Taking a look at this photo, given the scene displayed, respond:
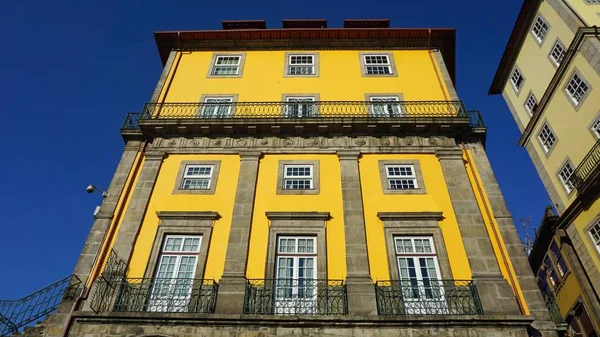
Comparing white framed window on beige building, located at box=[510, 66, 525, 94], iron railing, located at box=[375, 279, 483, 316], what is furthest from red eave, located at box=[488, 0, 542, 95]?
iron railing, located at box=[375, 279, 483, 316]

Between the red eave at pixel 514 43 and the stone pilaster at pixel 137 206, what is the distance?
2089 cm

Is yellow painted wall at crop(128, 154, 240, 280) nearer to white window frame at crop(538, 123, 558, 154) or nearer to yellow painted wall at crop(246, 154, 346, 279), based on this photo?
yellow painted wall at crop(246, 154, 346, 279)

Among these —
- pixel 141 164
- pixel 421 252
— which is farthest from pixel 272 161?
pixel 421 252

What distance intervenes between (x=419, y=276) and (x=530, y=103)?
55.5 ft

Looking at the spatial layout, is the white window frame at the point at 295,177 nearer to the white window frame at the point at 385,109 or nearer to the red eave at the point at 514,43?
the white window frame at the point at 385,109

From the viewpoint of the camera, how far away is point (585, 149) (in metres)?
17.0

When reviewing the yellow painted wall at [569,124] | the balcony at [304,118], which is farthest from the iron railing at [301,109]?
the yellow painted wall at [569,124]

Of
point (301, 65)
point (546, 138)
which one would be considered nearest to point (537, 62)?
point (546, 138)

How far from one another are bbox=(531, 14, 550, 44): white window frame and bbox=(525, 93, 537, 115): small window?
2926mm

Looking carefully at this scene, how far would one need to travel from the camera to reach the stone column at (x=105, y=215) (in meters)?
10.3

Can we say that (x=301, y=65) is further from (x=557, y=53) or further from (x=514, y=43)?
(x=514, y=43)

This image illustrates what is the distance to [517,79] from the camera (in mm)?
23578

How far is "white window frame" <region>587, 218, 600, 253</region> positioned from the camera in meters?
15.8

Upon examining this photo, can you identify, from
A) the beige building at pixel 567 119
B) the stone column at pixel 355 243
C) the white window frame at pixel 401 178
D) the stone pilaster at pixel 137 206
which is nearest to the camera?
the stone column at pixel 355 243
